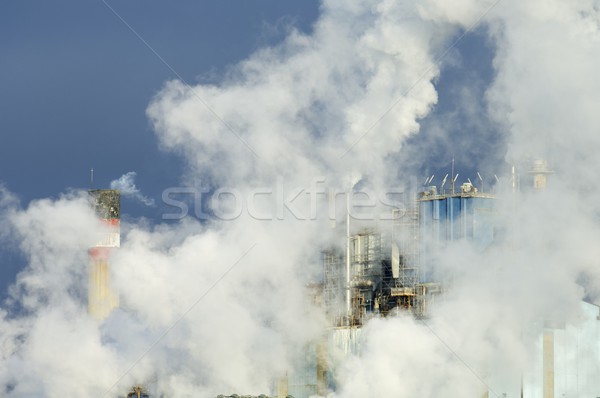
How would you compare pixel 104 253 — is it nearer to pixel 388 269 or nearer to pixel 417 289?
pixel 388 269

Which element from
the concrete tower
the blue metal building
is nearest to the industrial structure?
the blue metal building

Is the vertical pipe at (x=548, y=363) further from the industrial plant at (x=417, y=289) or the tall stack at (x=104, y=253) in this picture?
the tall stack at (x=104, y=253)

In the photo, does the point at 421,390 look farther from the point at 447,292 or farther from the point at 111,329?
the point at 111,329

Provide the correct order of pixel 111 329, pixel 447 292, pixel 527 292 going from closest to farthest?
1. pixel 527 292
2. pixel 447 292
3. pixel 111 329

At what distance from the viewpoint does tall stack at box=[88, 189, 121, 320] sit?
145ft

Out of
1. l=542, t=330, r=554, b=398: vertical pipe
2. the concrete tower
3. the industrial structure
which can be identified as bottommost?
l=542, t=330, r=554, b=398: vertical pipe

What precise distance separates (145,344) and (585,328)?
11.6 meters

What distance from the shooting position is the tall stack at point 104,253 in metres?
44.3

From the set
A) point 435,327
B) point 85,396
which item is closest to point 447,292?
point 435,327

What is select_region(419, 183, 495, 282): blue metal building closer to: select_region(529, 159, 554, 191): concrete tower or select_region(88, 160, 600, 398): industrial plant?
select_region(88, 160, 600, 398): industrial plant

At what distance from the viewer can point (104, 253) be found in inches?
1790

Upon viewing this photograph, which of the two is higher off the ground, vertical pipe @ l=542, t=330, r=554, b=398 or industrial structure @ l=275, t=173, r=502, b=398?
industrial structure @ l=275, t=173, r=502, b=398

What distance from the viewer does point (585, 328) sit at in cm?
3338

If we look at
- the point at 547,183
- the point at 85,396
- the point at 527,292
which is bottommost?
the point at 85,396
